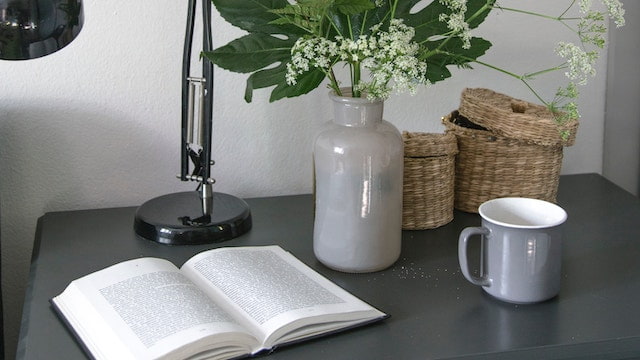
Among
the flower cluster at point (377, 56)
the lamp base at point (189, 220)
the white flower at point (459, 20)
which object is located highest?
the white flower at point (459, 20)

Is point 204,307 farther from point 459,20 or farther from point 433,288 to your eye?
point 459,20

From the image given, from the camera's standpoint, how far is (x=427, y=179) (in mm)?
1219

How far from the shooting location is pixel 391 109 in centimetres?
145

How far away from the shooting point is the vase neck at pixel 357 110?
3.41 ft

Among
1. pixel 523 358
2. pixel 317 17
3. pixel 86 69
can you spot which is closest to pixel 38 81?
pixel 86 69

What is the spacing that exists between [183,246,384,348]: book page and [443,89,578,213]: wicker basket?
1.07ft

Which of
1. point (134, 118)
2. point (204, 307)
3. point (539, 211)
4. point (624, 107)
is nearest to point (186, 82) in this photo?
point (134, 118)

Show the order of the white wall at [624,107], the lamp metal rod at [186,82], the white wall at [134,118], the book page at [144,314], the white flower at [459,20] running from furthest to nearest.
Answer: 1. the white wall at [624,107]
2. the white wall at [134,118]
3. the lamp metal rod at [186,82]
4. the white flower at [459,20]
5. the book page at [144,314]

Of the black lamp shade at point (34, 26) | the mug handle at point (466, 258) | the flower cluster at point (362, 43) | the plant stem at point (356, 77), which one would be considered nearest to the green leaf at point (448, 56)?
the flower cluster at point (362, 43)

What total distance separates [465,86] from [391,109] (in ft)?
0.44

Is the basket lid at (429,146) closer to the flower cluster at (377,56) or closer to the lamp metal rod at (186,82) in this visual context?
the flower cluster at (377,56)

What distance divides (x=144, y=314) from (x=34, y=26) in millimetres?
330

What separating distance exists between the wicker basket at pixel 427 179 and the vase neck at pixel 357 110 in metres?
0.17

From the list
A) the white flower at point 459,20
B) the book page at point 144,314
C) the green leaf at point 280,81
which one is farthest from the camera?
the green leaf at point 280,81
